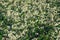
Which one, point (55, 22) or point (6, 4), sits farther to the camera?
point (6, 4)

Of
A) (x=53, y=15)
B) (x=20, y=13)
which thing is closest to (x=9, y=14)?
(x=20, y=13)

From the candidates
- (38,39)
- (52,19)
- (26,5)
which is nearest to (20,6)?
(26,5)

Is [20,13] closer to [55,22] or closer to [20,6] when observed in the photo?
[20,6]

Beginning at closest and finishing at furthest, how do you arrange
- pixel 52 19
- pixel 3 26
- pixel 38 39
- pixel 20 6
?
1. pixel 38 39
2. pixel 3 26
3. pixel 52 19
4. pixel 20 6

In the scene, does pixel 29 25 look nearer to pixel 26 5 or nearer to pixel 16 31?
pixel 16 31

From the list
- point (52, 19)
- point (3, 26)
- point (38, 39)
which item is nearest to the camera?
point (38, 39)

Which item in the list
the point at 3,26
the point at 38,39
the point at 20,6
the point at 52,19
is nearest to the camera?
the point at 38,39
